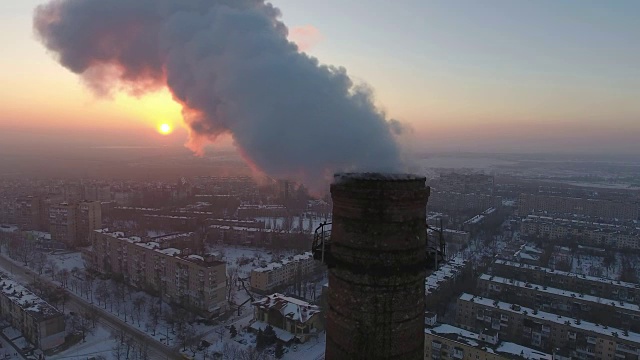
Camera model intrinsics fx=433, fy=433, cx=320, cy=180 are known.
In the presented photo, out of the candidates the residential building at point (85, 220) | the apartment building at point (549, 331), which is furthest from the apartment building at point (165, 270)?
the apartment building at point (549, 331)

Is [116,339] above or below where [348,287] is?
below

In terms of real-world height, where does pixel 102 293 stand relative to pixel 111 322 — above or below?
above

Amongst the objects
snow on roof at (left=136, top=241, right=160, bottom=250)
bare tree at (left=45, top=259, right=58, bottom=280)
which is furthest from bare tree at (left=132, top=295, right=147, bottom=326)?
bare tree at (left=45, top=259, right=58, bottom=280)

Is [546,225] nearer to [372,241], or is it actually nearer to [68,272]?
[68,272]

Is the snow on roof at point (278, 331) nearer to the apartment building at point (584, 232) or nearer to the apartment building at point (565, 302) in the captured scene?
the apartment building at point (565, 302)

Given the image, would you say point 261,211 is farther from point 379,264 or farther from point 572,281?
point 379,264

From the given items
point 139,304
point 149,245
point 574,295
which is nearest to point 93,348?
point 139,304

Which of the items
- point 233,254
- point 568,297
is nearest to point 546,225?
point 568,297
